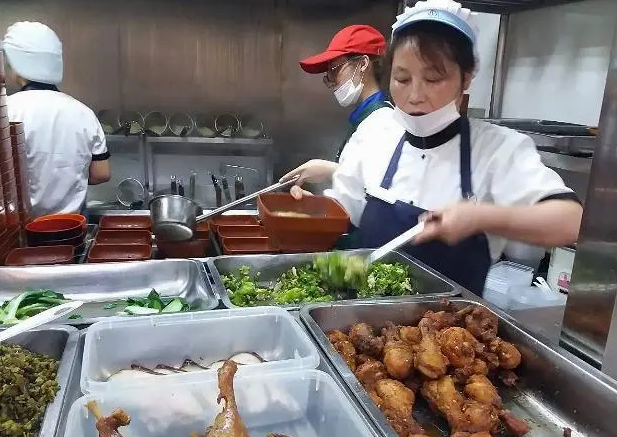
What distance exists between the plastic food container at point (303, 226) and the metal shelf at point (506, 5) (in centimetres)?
267

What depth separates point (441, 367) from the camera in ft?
4.59

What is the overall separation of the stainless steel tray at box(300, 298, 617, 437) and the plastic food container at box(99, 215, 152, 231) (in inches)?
57.4

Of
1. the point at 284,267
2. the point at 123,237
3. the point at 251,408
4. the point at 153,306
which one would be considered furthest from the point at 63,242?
the point at 251,408

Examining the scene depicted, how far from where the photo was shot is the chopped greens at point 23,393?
40.6 inches

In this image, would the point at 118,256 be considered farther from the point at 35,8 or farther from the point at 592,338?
the point at 35,8

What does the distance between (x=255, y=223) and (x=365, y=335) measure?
4.76 feet

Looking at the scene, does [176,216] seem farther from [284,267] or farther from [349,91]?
[349,91]

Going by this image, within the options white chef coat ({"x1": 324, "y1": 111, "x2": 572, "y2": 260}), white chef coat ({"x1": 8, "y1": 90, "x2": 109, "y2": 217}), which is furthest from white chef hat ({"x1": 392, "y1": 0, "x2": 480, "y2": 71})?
white chef coat ({"x1": 8, "y1": 90, "x2": 109, "y2": 217})

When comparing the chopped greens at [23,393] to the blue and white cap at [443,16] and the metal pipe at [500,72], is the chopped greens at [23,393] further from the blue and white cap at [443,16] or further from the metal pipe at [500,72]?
Answer: the metal pipe at [500,72]

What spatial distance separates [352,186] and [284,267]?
592 mm

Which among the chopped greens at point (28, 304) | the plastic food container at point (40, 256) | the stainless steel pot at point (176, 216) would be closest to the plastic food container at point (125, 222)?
the stainless steel pot at point (176, 216)

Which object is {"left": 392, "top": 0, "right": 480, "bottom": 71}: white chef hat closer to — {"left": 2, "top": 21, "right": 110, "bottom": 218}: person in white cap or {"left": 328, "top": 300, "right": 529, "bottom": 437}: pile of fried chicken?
{"left": 328, "top": 300, "right": 529, "bottom": 437}: pile of fried chicken

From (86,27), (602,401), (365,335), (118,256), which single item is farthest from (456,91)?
(86,27)

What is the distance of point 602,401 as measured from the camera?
4.14 feet
